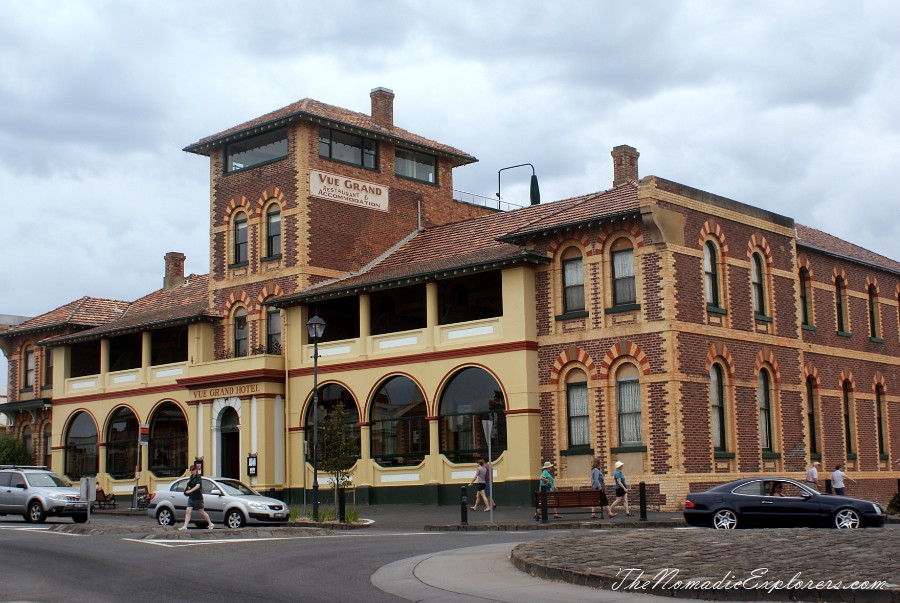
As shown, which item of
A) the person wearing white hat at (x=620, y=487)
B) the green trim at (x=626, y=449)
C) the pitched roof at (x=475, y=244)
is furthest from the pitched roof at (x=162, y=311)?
the person wearing white hat at (x=620, y=487)

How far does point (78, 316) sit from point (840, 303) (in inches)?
1241

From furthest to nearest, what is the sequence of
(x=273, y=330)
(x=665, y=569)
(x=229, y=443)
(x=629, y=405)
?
(x=273, y=330) → (x=229, y=443) → (x=629, y=405) → (x=665, y=569)

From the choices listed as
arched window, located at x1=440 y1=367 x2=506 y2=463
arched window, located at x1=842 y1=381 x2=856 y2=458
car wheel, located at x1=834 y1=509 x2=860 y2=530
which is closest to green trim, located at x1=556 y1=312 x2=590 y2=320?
arched window, located at x1=440 y1=367 x2=506 y2=463

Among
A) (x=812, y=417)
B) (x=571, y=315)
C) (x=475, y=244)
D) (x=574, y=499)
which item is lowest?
(x=574, y=499)

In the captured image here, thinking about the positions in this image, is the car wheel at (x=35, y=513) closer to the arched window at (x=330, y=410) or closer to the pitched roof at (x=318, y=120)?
the arched window at (x=330, y=410)

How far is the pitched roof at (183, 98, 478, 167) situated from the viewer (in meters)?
41.2

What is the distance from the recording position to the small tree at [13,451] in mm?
50281

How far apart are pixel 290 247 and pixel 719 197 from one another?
586 inches

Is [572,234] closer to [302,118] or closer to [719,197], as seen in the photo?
[719,197]

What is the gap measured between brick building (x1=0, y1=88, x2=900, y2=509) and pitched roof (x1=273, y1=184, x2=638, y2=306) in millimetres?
130

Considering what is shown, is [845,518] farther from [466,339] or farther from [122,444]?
[122,444]

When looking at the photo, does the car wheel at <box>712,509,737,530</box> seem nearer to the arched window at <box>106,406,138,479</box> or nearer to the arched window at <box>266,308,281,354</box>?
the arched window at <box>266,308,281,354</box>

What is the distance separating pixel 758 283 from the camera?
1421 inches

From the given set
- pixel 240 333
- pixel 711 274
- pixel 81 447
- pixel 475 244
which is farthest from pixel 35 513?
pixel 711 274
